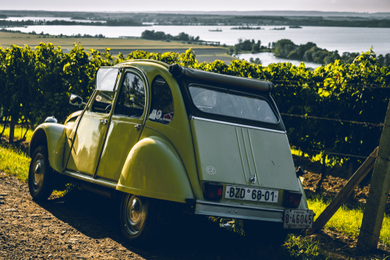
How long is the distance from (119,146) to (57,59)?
27.6 ft

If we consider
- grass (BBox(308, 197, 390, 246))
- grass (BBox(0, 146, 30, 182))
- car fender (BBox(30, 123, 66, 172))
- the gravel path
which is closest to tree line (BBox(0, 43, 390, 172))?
grass (BBox(308, 197, 390, 246))

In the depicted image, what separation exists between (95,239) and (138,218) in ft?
2.22

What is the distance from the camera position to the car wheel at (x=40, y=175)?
718cm

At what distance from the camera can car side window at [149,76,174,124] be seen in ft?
17.7

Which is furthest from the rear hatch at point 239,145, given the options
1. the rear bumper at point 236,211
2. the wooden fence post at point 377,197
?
the wooden fence post at point 377,197

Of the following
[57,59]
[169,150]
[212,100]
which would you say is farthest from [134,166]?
[57,59]

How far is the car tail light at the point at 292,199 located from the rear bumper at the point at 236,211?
172 millimetres

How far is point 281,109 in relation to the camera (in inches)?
417

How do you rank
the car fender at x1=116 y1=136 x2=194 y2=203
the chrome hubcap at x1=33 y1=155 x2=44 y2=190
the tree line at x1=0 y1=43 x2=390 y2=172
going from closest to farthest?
the car fender at x1=116 y1=136 x2=194 y2=203 → the chrome hubcap at x1=33 y1=155 x2=44 y2=190 → the tree line at x1=0 y1=43 x2=390 y2=172

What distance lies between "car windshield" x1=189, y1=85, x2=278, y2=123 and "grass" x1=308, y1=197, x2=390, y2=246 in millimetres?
2045

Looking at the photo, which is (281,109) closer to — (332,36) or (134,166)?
(332,36)

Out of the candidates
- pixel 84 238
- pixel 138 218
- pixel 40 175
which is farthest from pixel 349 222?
pixel 40 175

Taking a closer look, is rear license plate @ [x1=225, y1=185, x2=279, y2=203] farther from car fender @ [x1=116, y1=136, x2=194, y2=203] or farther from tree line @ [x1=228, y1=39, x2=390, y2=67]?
tree line @ [x1=228, y1=39, x2=390, y2=67]

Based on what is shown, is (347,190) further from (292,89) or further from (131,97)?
(292,89)
